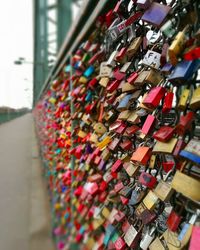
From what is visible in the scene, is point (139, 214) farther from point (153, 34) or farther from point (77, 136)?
point (77, 136)

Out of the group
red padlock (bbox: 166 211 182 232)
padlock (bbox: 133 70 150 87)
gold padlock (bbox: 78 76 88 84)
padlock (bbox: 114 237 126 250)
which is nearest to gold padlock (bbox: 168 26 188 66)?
padlock (bbox: 133 70 150 87)

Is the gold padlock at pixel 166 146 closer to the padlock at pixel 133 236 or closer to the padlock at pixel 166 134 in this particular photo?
the padlock at pixel 166 134

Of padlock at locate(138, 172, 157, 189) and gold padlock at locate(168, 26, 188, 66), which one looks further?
padlock at locate(138, 172, 157, 189)

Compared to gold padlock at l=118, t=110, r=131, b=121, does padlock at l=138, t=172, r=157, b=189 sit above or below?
below

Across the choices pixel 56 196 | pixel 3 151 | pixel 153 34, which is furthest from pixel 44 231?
pixel 153 34

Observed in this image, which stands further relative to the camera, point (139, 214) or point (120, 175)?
point (120, 175)

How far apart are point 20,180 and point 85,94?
57cm

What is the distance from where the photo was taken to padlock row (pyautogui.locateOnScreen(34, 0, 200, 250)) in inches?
26.1

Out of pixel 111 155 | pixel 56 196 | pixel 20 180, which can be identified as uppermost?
pixel 111 155

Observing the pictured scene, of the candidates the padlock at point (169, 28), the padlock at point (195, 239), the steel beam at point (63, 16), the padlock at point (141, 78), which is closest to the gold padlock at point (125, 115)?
the padlock at point (141, 78)

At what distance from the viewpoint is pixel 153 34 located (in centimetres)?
87

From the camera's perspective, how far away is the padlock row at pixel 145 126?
0.66 meters

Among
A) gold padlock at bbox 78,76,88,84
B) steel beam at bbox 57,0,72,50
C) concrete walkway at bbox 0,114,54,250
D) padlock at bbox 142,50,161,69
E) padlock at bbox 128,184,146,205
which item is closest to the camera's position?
padlock at bbox 142,50,161,69

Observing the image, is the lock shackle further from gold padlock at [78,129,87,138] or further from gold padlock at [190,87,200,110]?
gold padlock at [78,129,87,138]
